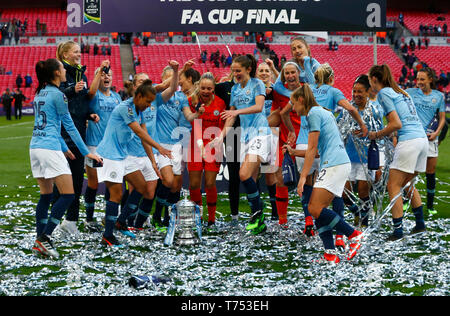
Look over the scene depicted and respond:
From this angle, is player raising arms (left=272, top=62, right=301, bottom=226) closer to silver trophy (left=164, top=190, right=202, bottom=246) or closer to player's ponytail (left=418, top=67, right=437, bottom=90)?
silver trophy (left=164, top=190, right=202, bottom=246)

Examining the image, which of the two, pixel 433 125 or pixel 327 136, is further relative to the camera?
pixel 433 125

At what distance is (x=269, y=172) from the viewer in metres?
7.76

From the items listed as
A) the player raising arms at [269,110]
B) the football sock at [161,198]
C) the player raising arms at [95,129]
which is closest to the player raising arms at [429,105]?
the player raising arms at [269,110]

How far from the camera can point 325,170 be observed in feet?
18.2

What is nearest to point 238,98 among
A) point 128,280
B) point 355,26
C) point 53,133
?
point 53,133

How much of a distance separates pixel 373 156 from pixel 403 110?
64cm

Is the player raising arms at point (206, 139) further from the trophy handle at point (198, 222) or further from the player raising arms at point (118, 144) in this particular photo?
the player raising arms at point (118, 144)

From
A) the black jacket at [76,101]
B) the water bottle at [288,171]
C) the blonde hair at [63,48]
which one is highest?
the blonde hair at [63,48]

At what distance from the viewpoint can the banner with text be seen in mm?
10734

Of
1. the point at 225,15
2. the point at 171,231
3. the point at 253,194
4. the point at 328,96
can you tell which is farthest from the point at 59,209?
the point at 225,15

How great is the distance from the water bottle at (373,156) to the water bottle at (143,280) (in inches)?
117

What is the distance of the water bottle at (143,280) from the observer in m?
4.73

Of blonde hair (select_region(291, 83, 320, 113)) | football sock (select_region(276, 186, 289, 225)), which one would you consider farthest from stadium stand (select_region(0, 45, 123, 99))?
blonde hair (select_region(291, 83, 320, 113))

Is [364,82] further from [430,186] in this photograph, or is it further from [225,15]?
[225,15]
